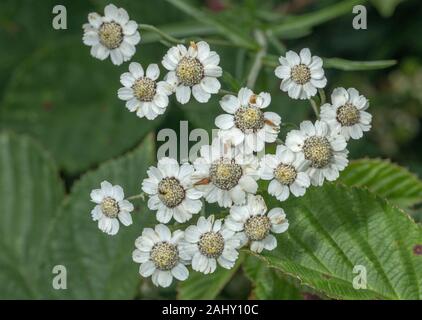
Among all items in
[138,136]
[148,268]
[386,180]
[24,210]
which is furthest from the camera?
[138,136]

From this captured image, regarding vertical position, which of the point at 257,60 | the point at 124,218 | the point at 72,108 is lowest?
the point at 124,218

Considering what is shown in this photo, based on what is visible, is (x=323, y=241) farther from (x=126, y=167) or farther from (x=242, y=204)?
(x=126, y=167)

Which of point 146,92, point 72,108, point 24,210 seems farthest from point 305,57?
point 72,108

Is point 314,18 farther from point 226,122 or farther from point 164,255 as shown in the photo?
point 164,255

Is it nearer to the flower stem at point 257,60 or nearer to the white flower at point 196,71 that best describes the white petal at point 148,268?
the white flower at point 196,71

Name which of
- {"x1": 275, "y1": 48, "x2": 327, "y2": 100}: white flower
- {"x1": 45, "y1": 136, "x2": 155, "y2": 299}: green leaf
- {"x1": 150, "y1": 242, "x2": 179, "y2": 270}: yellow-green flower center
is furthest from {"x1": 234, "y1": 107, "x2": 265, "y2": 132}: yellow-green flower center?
{"x1": 45, "y1": 136, "x2": 155, "y2": 299}: green leaf

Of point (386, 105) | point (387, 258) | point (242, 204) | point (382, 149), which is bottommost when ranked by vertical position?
point (387, 258)
